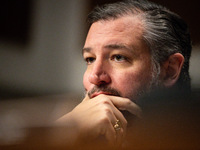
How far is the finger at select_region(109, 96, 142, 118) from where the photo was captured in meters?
0.98

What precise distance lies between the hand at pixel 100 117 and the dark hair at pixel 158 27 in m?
0.21

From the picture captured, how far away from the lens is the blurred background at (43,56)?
0.99m

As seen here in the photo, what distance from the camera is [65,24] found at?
3.43 feet

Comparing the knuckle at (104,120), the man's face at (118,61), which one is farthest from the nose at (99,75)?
the knuckle at (104,120)

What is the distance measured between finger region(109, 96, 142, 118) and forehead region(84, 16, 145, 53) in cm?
19

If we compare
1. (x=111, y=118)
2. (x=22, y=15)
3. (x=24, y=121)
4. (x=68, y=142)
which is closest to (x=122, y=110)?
(x=111, y=118)

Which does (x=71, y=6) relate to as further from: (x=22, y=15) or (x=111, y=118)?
(x=111, y=118)

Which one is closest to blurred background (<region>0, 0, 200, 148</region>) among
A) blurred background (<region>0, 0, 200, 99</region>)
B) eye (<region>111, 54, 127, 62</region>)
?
blurred background (<region>0, 0, 200, 99</region>)

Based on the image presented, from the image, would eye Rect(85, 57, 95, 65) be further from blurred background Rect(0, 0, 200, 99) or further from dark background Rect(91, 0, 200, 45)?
dark background Rect(91, 0, 200, 45)

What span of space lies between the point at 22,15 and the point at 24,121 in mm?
357

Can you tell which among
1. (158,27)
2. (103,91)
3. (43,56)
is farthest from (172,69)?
(43,56)

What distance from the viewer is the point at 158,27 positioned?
1087 millimetres

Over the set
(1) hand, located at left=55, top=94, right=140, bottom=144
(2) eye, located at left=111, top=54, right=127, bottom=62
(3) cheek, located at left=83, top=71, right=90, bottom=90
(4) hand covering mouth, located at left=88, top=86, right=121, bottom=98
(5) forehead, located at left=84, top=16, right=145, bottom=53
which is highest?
(5) forehead, located at left=84, top=16, right=145, bottom=53

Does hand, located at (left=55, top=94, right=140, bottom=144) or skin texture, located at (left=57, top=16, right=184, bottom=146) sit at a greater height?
skin texture, located at (left=57, top=16, right=184, bottom=146)
